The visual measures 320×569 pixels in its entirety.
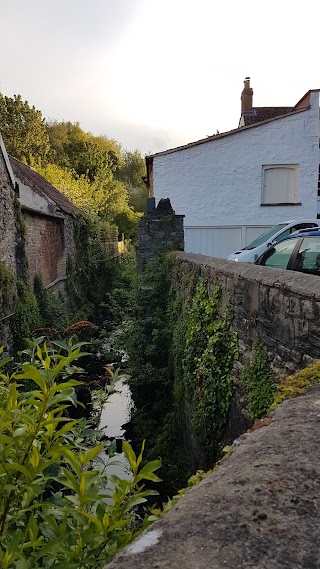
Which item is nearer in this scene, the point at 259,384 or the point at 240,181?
the point at 259,384

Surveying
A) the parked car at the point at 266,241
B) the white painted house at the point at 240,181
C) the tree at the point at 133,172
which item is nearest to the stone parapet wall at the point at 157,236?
the parked car at the point at 266,241

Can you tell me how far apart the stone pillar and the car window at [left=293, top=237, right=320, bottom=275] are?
152 inches

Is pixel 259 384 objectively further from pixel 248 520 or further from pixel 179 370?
pixel 179 370

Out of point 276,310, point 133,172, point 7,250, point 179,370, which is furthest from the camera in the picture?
point 133,172

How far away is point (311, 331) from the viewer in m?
3.36

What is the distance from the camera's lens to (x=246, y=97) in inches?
902

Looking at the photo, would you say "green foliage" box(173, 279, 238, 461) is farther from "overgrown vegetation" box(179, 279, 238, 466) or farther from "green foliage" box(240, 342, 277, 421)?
"green foliage" box(240, 342, 277, 421)

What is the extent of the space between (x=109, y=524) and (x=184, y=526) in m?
0.35

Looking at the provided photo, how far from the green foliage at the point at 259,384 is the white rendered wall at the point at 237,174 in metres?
12.6

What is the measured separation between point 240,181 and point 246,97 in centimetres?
898

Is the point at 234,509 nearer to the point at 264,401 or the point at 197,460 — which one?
the point at 264,401

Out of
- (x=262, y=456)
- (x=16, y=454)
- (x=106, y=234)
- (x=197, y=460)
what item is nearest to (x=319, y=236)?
(x=197, y=460)

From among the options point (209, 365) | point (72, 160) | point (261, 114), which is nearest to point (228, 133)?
point (261, 114)

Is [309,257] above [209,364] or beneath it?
above
